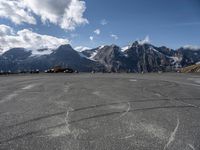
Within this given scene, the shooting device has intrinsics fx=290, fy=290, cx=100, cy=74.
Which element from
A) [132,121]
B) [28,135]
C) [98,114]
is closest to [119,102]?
[98,114]

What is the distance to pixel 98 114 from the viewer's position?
885 centimetres

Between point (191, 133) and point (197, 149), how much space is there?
1.20 metres

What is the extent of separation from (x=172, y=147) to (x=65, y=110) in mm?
4612

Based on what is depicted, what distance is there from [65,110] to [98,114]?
128cm

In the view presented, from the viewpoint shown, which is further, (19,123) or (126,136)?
(19,123)

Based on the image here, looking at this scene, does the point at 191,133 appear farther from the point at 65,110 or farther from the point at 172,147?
the point at 65,110

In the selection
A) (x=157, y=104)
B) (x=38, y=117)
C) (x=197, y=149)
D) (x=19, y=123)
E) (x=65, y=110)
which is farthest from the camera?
(x=157, y=104)

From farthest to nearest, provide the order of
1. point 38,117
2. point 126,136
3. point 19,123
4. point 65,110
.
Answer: point 65,110 < point 38,117 < point 19,123 < point 126,136

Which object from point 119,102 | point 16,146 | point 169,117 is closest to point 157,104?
point 119,102

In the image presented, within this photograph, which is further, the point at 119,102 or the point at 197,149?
the point at 119,102

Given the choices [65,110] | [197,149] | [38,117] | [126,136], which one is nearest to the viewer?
[197,149]

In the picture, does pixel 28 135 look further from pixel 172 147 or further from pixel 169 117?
pixel 169 117

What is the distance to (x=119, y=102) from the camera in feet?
37.2

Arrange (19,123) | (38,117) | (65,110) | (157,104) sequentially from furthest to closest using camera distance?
(157,104), (65,110), (38,117), (19,123)
